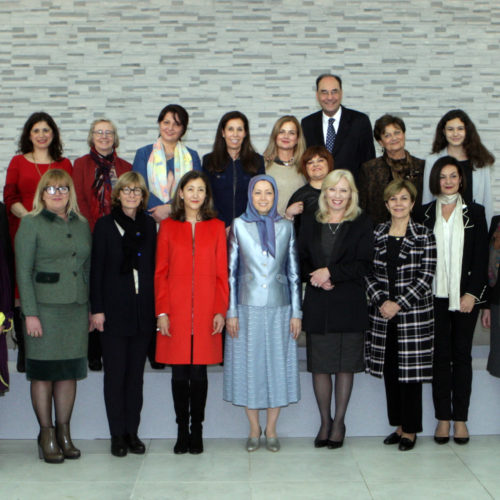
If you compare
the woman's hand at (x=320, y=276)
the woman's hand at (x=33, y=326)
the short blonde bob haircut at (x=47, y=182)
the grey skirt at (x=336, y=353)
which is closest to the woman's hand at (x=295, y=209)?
the woman's hand at (x=320, y=276)

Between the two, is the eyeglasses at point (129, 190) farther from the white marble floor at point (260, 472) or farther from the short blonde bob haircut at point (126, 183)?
the white marble floor at point (260, 472)

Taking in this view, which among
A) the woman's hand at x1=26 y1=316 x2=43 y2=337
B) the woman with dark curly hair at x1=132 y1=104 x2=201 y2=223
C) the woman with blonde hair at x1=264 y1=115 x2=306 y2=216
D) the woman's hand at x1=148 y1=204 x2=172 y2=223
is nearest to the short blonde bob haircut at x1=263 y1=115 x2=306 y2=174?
the woman with blonde hair at x1=264 y1=115 x2=306 y2=216

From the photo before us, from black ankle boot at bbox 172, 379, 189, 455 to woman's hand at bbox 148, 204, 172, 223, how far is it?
1028mm

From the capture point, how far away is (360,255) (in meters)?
3.88

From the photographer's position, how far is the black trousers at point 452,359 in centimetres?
400

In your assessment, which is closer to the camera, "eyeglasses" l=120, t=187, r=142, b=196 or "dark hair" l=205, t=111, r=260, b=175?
"eyeglasses" l=120, t=187, r=142, b=196

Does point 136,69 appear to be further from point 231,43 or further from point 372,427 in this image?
point 372,427

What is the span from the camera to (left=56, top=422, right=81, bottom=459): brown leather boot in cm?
385

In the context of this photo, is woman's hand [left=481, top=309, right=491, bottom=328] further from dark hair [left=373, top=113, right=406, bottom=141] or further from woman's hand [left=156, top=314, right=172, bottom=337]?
woman's hand [left=156, top=314, right=172, bottom=337]

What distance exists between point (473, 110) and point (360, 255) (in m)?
4.04

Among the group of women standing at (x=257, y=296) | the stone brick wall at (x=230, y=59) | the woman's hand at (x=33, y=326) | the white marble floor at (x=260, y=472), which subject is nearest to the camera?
the white marble floor at (x=260, y=472)

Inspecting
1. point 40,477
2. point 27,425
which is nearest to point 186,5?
point 27,425

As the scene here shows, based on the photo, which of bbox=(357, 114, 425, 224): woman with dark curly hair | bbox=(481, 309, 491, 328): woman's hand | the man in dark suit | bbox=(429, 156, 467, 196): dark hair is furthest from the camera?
the man in dark suit

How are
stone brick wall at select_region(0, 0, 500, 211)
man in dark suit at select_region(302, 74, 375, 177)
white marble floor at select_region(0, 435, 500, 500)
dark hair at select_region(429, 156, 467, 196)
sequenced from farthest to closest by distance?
stone brick wall at select_region(0, 0, 500, 211) < man in dark suit at select_region(302, 74, 375, 177) < dark hair at select_region(429, 156, 467, 196) < white marble floor at select_region(0, 435, 500, 500)
